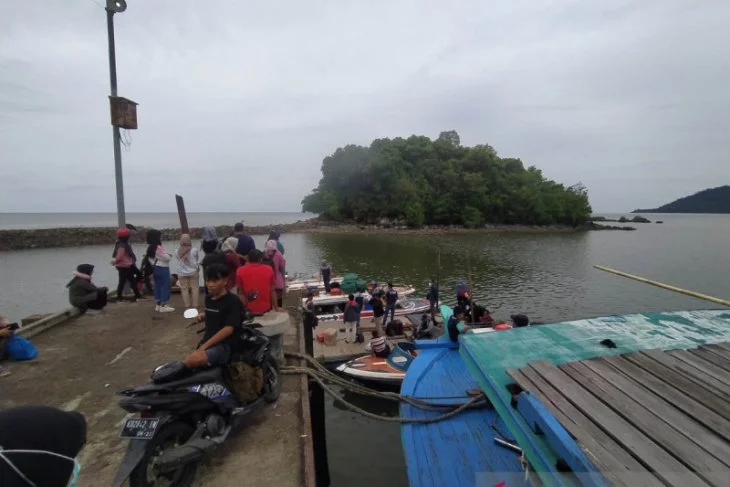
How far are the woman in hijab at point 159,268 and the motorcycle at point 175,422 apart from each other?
5.26m

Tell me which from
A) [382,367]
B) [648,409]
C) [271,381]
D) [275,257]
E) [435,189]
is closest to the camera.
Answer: [648,409]

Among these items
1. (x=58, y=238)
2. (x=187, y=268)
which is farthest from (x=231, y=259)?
(x=58, y=238)

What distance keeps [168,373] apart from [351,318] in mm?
9094

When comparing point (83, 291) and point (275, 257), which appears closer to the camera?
point (83, 291)

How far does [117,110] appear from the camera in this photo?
9125 millimetres

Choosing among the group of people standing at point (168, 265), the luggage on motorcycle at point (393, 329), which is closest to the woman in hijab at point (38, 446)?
the group of people standing at point (168, 265)

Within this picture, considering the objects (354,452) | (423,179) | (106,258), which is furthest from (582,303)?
(423,179)

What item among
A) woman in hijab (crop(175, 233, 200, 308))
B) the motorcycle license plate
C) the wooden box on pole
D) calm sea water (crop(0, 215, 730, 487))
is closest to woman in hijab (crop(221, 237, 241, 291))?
woman in hijab (crop(175, 233, 200, 308))

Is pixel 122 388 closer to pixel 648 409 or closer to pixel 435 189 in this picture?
pixel 648 409

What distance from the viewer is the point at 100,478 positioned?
11.2 ft

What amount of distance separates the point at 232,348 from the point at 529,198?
83590 mm

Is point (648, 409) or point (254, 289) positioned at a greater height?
point (254, 289)

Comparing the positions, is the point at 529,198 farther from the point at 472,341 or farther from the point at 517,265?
the point at 472,341

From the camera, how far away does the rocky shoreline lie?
49.3 metres
